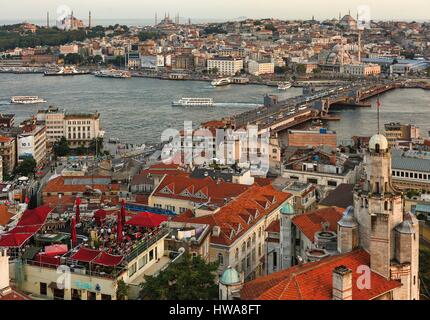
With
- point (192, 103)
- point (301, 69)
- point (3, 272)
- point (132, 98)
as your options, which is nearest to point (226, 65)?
point (301, 69)

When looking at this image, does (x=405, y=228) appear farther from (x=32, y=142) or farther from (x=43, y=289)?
(x=32, y=142)

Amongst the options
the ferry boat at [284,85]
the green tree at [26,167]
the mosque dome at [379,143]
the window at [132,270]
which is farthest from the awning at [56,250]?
the ferry boat at [284,85]

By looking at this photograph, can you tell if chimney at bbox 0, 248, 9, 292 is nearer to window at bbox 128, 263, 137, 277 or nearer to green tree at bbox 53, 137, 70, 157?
window at bbox 128, 263, 137, 277

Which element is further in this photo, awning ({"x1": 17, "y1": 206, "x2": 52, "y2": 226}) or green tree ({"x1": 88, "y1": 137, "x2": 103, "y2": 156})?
green tree ({"x1": 88, "y1": 137, "x2": 103, "y2": 156})

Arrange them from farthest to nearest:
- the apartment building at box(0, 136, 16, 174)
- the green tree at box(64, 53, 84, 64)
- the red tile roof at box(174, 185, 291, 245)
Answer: the green tree at box(64, 53, 84, 64)
the apartment building at box(0, 136, 16, 174)
the red tile roof at box(174, 185, 291, 245)

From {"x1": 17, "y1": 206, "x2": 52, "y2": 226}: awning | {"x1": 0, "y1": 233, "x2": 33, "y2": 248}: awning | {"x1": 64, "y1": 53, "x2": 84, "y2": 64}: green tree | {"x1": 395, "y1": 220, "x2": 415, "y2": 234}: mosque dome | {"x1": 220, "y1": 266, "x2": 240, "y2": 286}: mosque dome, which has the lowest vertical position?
{"x1": 17, "y1": 206, "x2": 52, "y2": 226}: awning

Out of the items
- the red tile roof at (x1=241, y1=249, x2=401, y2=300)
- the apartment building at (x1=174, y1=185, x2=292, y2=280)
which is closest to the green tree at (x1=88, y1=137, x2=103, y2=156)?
the apartment building at (x1=174, y1=185, x2=292, y2=280)
